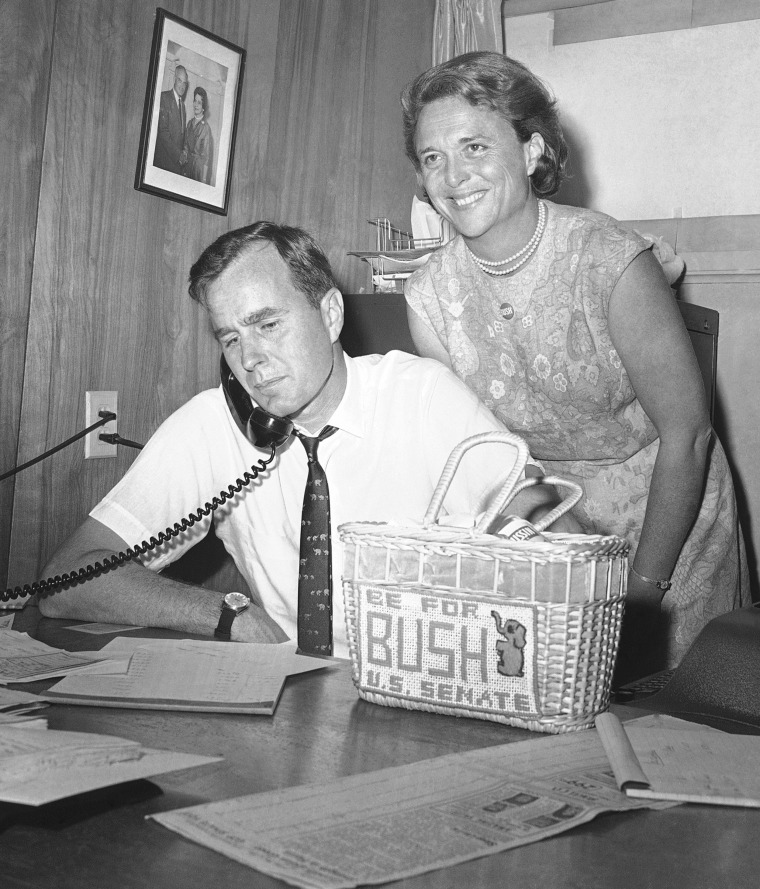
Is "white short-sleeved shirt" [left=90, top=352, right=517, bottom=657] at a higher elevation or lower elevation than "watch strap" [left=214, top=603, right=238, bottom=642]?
higher

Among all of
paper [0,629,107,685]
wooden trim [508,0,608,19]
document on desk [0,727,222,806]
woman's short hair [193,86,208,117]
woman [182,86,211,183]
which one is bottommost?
paper [0,629,107,685]

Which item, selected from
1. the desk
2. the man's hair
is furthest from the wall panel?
the desk

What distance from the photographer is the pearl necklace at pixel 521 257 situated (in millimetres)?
1778

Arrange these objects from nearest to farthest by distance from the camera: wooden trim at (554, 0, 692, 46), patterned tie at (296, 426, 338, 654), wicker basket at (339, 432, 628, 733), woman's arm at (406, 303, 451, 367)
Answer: wicker basket at (339, 432, 628, 733) → patterned tie at (296, 426, 338, 654) → woman's arm at (406, 303, 451, 367) → wooden trim at (554, 0, 692, 46)

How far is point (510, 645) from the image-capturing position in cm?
89

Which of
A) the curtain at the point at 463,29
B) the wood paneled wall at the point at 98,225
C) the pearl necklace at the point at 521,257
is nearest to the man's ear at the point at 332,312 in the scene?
the pearl necklace at the point at 521,257

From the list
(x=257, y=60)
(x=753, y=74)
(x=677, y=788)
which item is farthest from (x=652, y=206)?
(x=677, y=788)

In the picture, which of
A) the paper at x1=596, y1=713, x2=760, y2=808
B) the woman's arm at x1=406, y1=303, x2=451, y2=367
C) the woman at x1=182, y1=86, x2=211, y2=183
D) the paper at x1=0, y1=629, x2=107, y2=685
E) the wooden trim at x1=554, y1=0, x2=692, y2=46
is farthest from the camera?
the wooden trim at x1=554, y1=0, x2=692, y2=46

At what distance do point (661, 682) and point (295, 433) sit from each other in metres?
0.70

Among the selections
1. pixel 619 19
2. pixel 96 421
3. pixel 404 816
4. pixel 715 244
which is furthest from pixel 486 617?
pixel 619 19

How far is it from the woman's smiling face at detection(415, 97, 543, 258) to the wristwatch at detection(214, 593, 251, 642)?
808 mm

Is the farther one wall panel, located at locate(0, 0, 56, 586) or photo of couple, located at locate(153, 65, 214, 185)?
photo of couple, located at locate(153, 65, 214, 185)

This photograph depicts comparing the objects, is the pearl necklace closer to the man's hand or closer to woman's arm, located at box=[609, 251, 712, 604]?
woman's arm, located at box=[609, 251, 712, 604]

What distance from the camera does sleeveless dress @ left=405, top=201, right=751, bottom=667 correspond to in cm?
175
